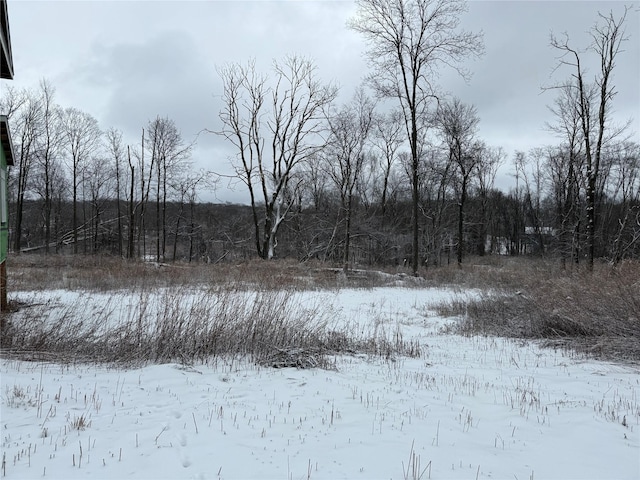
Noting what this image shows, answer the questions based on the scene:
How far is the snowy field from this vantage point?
2.99m

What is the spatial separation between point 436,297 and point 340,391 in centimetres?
1126

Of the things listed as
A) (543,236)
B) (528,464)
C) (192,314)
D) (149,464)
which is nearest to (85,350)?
(192,314)

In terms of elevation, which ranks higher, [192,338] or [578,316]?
[578,316]

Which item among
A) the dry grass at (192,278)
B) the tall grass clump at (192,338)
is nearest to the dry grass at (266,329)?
the tall grass clump at (192,338)

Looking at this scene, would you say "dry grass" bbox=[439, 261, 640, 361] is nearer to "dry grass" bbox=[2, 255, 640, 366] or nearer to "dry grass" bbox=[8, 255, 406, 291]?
"dry grass" bbox=[2, 255, 640, 366]

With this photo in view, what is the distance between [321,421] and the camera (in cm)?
389

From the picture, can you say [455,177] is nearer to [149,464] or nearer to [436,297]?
[436,297]

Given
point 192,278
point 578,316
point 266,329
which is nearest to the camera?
point 266,329

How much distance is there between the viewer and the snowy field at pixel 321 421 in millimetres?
2988

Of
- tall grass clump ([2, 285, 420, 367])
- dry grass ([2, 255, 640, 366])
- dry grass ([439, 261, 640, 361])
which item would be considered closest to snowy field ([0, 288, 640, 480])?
tall grass clump ([2, 285, 420, 367])

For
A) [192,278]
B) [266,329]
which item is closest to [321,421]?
[266,329]

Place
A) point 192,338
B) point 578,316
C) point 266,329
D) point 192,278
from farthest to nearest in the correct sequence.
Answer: point 192,278, point 578,316, point 266,329, point 192,338

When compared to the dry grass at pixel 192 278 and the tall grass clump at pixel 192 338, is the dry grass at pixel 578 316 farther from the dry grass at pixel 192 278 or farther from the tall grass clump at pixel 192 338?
the dry grass at pixel 192 278

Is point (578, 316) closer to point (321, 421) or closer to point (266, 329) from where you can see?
point (266, 329)
